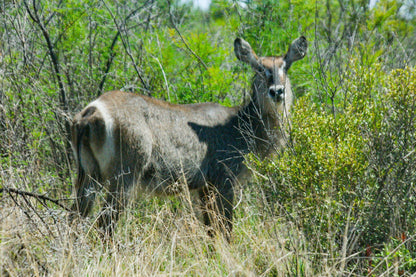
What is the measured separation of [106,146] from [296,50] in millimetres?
2508

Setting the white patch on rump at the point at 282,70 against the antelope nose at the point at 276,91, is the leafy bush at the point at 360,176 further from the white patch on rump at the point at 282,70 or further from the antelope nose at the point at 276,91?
the white patch on rump at the point at 282,70

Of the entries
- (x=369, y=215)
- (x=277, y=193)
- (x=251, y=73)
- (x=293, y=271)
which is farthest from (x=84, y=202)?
(x=251, y=73)

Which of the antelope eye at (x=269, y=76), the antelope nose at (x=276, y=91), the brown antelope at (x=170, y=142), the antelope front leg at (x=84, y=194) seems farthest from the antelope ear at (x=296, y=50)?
the antelope front leg at (x=84, y=194)

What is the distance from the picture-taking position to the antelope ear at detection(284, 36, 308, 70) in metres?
6.21

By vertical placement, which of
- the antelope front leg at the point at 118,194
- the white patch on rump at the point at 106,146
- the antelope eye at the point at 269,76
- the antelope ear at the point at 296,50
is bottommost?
the antelope front leg at the point at 118,194

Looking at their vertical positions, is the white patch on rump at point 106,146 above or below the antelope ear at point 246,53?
below

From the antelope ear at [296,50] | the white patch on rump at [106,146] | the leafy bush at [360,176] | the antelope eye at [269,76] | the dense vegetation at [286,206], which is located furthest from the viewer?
the antelope ear at [296,50]

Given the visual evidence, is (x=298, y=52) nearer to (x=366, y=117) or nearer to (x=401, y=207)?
(x=366, y=117)

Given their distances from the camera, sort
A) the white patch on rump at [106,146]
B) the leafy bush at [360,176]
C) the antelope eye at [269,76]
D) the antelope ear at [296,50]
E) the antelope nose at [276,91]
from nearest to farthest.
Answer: the leafy bush at [360,176] → the white patch on rump at [106,146] → the antelope nose at [276,91] → the antelope eye at [269,76] → the antelope ear at [296,50]

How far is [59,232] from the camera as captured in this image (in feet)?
13.4

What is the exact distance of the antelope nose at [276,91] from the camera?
574cm

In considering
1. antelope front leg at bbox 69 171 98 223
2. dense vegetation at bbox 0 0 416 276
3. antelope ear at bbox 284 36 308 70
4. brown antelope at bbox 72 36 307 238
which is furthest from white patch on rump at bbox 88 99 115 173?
antelope ear at bbox 284 36 308 70

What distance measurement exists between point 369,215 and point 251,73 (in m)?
3.81

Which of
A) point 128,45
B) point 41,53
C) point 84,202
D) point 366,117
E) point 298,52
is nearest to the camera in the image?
point 366,117
